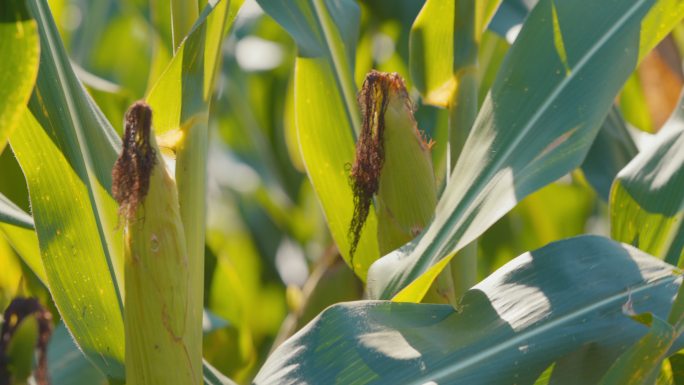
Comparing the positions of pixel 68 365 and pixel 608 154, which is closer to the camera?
pixel 68 365

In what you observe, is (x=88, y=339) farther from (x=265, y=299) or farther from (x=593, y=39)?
(x=265, y=299)

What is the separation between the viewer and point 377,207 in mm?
1251

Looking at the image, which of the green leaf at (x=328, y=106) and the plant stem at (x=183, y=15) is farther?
the green leaf at (x=328, y=106)

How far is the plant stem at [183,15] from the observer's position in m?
1.13

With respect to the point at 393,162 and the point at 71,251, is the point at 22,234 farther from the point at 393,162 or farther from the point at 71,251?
the point at 393,162

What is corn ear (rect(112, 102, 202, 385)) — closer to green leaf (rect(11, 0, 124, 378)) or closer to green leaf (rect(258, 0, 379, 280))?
green leaf (rect(11, 0, 124, 378))

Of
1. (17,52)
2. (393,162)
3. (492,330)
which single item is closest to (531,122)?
(393,162)

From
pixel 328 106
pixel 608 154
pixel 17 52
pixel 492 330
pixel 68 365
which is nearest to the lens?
pixel 17 52

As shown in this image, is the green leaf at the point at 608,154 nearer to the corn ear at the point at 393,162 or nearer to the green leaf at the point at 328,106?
the green leaf at the point at 328,106

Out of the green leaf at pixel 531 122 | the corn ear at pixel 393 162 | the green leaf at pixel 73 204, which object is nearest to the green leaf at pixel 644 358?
the green leaf at pixel 531 122

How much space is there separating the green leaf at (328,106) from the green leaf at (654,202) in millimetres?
378

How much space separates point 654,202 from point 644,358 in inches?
16.5

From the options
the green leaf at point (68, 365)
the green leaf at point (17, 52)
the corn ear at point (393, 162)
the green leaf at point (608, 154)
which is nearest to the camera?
the green leaf at point (17, 52)

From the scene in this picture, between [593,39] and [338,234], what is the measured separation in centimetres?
48
